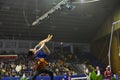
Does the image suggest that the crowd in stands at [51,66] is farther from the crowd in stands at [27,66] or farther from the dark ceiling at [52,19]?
Answer: the dark ceiling at [52,19]

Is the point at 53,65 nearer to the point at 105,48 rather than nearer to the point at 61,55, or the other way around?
the point at 61,55

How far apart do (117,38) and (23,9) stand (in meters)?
10.4

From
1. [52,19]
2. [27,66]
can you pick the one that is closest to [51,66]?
[27,66]

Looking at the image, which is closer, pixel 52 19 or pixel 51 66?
pixel 51 66

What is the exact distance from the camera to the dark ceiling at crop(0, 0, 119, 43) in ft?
83.8

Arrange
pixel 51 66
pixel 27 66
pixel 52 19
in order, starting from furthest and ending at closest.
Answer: pixel 52 19 → pixel 51 66 → pixel 27 66

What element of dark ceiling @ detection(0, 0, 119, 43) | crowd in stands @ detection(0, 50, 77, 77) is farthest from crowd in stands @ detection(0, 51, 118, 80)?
dark ceiling @ detection(0, 0, 119, 43)

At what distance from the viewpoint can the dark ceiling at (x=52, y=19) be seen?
25.5m

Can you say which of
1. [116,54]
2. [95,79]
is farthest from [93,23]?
[95,79]

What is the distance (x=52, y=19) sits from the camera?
28203 mm

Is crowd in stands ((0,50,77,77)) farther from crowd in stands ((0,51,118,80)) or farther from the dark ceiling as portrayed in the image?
the dark ceiling

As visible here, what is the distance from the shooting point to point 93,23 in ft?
102

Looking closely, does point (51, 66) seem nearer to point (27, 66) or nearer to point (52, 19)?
point (27, 66)

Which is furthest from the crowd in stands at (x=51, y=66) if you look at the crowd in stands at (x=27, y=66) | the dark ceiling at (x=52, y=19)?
the dark ceiling at (x=52, y=19)
